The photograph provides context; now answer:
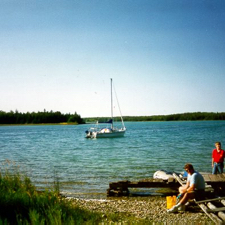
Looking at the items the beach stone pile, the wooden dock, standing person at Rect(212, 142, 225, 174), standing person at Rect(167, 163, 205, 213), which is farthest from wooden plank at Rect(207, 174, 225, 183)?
standing person at Rect(167, 163, 205, 213)

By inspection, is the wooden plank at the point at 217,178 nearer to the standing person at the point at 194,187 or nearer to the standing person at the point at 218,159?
the standing person at the point at 218,159

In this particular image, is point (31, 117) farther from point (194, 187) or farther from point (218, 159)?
point (194, 187)

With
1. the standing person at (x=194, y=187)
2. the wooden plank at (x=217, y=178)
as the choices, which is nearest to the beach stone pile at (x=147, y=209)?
the standing person at (x=194, y=187)

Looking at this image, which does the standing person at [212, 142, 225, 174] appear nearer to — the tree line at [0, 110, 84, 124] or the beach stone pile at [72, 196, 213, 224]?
the beach stone pile at [72, 196, 213, 224]

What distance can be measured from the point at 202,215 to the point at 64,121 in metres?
189

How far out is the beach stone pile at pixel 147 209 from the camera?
A: 8.42m

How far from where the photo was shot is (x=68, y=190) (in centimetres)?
1367

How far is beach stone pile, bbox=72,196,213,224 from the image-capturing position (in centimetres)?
842

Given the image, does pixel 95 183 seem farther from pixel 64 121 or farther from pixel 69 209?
pixel 64 121

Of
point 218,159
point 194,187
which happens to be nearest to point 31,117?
point 218,159

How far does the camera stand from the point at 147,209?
9633mm

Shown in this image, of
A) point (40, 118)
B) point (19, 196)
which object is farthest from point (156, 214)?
point (40, 118)


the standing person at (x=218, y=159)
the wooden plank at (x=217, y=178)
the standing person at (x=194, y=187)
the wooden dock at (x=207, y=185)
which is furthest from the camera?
the standing person at (x=218, y=159)

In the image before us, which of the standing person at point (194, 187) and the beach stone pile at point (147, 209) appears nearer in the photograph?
the beach stone pile at point (147, 209)
